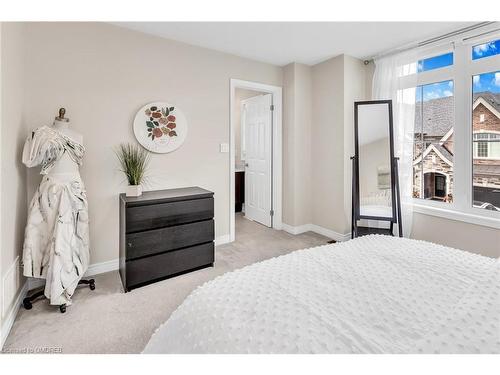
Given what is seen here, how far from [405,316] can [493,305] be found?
34 cm

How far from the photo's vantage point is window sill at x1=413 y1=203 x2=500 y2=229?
2637 mm

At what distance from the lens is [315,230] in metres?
4.02

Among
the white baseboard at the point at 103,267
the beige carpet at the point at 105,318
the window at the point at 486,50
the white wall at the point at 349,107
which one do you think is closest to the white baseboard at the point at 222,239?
the beige carpet at the point at 105,318

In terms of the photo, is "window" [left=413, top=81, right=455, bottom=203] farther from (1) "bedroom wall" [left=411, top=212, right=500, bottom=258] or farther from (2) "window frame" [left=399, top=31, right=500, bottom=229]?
(1) "bedroom wall" [left=411, top=212, right=500, bottom=258]

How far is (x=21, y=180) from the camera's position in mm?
2150

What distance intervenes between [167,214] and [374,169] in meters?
2.44

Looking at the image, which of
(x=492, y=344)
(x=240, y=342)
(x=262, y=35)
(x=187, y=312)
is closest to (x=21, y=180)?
(x=187, y=312)

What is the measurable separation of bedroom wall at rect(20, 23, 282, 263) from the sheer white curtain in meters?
1.86

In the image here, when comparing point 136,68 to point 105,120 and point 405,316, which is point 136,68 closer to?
point 105,120

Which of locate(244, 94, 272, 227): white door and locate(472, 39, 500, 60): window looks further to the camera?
locate(244, 94, 272, 227): white door

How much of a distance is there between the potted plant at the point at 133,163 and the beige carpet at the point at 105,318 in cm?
87

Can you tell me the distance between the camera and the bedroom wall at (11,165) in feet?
5.71

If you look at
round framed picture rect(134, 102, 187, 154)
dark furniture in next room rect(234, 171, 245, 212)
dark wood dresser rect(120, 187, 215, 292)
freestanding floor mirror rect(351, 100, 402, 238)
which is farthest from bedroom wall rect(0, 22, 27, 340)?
dark furniture in next room rect(234, 171, 245, 212)

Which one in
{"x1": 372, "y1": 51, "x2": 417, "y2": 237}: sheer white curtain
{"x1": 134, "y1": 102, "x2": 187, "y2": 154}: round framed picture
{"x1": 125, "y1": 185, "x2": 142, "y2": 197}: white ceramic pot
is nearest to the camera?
{"x1": 125, "y1": 185, "x2": 142, "y2": 197}: white ceramic pot
